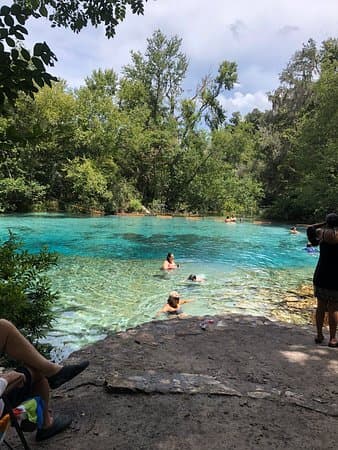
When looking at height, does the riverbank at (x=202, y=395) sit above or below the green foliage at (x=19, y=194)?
below

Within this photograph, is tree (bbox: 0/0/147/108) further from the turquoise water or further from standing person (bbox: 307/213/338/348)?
the turquoise water

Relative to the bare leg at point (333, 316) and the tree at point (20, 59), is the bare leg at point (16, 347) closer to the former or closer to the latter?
the tree at point (20, 59)

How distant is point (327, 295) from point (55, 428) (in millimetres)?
3723

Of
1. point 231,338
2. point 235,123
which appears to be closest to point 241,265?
point 231,338

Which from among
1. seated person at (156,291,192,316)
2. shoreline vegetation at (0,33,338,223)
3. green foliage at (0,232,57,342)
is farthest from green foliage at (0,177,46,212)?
green foliage at (0,232,57,342)

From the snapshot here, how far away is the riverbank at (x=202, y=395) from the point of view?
269 centimetres

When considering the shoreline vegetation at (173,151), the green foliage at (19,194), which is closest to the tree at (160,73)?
the shoreline vegetation at (173,151)

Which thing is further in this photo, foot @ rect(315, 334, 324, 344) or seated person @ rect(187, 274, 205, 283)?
seated person @ rect(187, 274, 205, 283)

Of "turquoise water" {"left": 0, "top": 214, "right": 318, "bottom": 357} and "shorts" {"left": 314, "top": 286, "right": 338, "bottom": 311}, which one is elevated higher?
"shorts" {"left": 314, "top": 286, "right": 338, "bottom": 311}

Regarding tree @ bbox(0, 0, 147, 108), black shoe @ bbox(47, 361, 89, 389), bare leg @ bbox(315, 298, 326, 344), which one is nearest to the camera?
tree @ bbox(0, 0, 147, 108)

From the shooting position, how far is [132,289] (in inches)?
409

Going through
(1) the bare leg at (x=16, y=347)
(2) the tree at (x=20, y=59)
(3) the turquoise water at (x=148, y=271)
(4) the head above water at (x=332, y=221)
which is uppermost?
(2) the tree at (x=20, y=59)

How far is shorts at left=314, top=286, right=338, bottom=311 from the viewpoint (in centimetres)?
490

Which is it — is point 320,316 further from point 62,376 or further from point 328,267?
point 62,376
